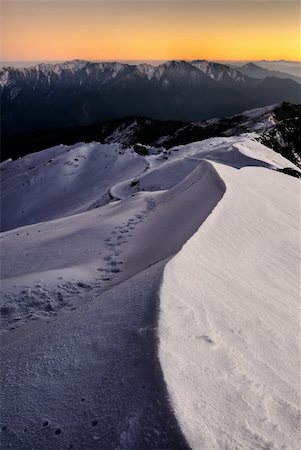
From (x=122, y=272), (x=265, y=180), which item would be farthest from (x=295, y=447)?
(x=265, y=180)

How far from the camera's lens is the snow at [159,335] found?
12.4 feet

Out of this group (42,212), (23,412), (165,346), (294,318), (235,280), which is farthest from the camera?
(42,212)

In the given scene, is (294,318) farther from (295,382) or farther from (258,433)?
(258,433)

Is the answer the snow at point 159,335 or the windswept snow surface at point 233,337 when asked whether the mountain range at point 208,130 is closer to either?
the snow at point 159,335

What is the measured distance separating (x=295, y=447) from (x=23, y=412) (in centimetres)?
286

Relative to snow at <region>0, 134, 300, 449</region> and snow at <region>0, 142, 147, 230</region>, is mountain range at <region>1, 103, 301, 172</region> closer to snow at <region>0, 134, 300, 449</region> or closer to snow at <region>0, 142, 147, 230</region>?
snow at <region>0, 142, 147, 230</region>

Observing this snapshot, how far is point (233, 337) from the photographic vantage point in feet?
17.8

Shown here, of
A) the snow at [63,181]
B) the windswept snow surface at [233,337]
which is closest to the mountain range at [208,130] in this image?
the snow at [63,181]

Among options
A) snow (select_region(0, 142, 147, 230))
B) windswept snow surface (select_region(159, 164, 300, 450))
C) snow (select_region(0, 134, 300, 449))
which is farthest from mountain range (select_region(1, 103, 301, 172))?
windswept snow surface (select_region(159, 164, 300, 450))

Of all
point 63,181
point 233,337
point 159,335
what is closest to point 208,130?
point 63,181

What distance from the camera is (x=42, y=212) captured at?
42812 mm

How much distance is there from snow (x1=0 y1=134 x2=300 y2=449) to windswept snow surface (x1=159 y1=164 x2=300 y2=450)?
0.02 m

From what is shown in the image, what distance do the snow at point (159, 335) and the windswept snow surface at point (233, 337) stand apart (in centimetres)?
2

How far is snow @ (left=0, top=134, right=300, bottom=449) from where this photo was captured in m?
3.78
